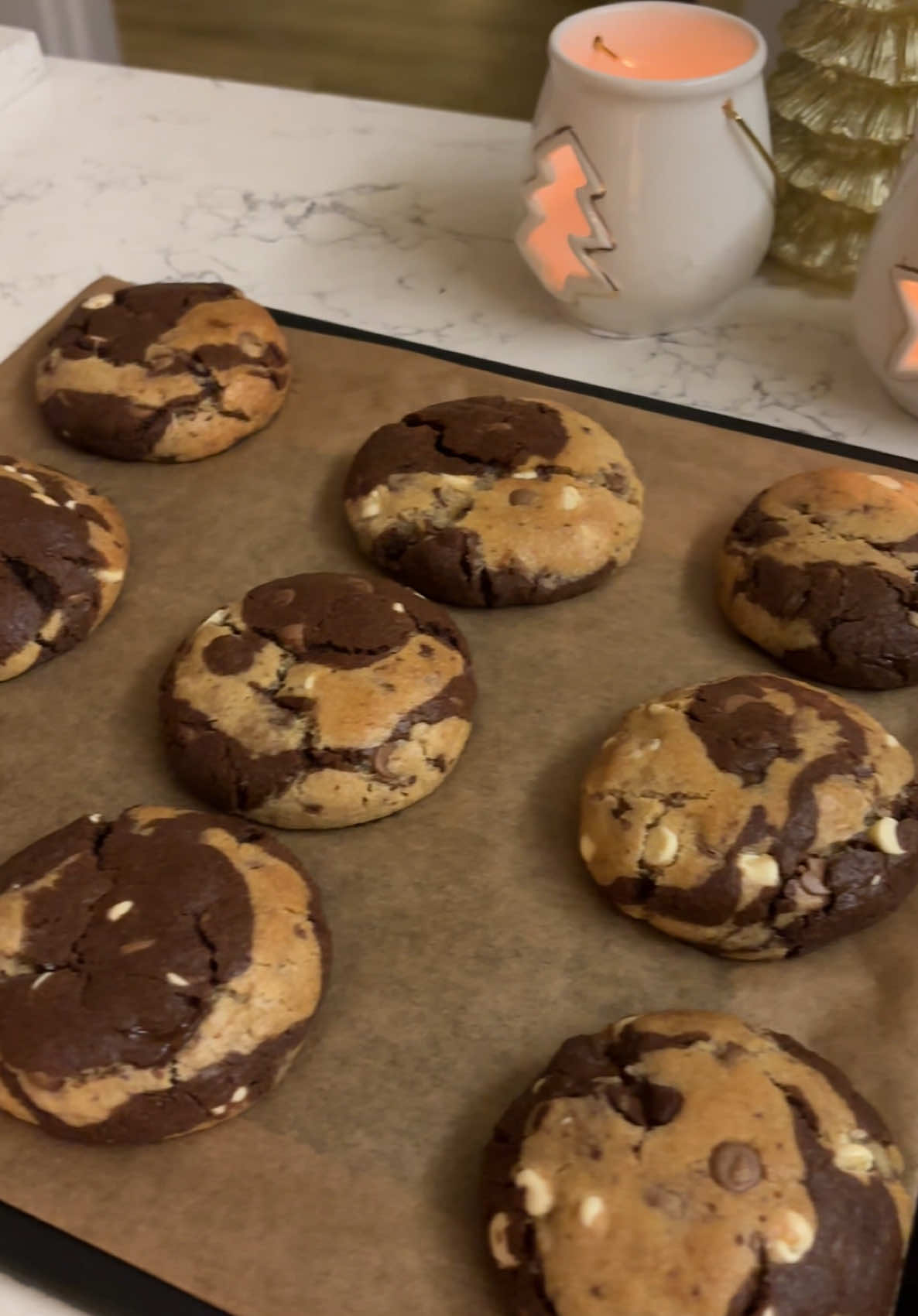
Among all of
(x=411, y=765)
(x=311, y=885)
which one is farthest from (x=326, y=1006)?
(x=411, y=765)

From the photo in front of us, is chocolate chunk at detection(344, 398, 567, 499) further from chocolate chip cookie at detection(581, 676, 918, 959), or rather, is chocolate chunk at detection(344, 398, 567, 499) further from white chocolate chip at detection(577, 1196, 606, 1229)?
white chocolate chip at detection(577, 1196, 606, 1229)

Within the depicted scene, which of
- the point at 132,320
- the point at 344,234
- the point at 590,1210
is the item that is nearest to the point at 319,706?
the point at 590,1210

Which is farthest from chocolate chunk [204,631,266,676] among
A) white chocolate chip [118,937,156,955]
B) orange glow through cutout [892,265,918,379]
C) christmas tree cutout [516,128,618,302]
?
orange glow through cutout [892,265,918,379]

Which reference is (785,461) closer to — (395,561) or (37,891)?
(395,561)

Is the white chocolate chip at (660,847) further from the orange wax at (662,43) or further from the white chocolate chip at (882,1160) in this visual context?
the orange wax at (662,43)

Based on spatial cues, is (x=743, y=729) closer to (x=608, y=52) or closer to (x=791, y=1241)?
(x=791, y=1241)

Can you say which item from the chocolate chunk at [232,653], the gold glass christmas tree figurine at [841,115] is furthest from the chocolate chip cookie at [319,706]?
the gold glass christmas tree figurine at [841,115]
